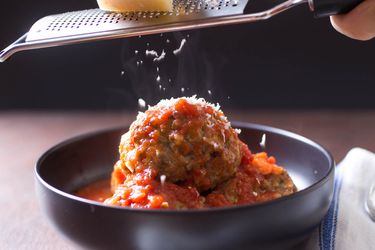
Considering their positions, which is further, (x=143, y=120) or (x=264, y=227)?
(x=143, y=120)

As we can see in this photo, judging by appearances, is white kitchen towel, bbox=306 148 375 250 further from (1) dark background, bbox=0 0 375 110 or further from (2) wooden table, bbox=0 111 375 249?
(1) dark background, bbox=0 0 375 110

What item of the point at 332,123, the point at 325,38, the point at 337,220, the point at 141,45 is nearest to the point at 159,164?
the point at 337,220

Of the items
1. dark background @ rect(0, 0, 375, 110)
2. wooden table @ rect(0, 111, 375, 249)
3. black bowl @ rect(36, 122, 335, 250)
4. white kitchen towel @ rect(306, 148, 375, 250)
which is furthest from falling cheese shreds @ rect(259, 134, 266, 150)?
dark background @ rect(0, 0, 375, 110)

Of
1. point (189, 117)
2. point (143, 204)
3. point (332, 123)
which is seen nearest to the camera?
point (143, 204)

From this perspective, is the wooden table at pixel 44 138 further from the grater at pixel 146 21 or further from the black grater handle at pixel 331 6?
the black grater handle at pixel 331 6

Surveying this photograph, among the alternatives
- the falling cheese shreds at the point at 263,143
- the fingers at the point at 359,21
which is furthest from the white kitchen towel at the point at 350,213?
the fingers at the point at 359,21

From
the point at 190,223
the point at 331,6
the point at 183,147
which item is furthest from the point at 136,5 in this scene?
the point at 190,223

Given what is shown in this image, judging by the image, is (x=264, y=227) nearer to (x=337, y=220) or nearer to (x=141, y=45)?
(x=337, y=220)

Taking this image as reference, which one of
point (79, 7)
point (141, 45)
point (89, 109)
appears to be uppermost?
point (79, 7)
